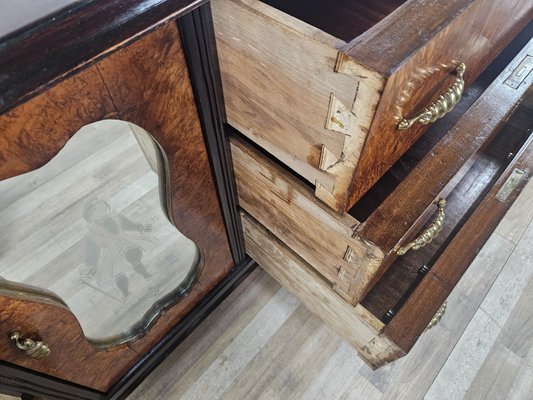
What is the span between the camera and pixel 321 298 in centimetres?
65

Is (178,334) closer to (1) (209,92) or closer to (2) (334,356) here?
(2) (334,356)

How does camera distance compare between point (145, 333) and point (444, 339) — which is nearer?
point (145, 333)

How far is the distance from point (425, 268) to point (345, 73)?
1.24 ft

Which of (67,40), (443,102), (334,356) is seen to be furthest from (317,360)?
(67,40)

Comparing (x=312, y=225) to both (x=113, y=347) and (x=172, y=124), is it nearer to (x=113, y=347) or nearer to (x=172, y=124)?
(x=172, y=124)

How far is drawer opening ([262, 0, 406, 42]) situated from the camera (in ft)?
1.47

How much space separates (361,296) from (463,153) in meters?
0.23

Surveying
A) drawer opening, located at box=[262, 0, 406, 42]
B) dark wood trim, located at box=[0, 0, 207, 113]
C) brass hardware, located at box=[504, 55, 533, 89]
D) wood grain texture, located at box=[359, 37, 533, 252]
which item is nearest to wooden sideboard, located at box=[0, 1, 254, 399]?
dark wood trim, located at box=[0, 0, 207, 113]

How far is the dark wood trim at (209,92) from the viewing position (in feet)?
1.15

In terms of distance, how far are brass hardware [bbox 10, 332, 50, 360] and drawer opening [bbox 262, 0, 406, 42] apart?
1.53 feet

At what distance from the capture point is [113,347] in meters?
0.61

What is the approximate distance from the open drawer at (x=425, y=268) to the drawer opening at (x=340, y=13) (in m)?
0.29

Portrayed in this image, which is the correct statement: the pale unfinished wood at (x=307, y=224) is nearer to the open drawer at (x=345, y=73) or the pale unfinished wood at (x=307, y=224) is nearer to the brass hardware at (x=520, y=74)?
the open drawer at (x=345, y=73)

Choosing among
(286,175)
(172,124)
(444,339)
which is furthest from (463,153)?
(444,339)
